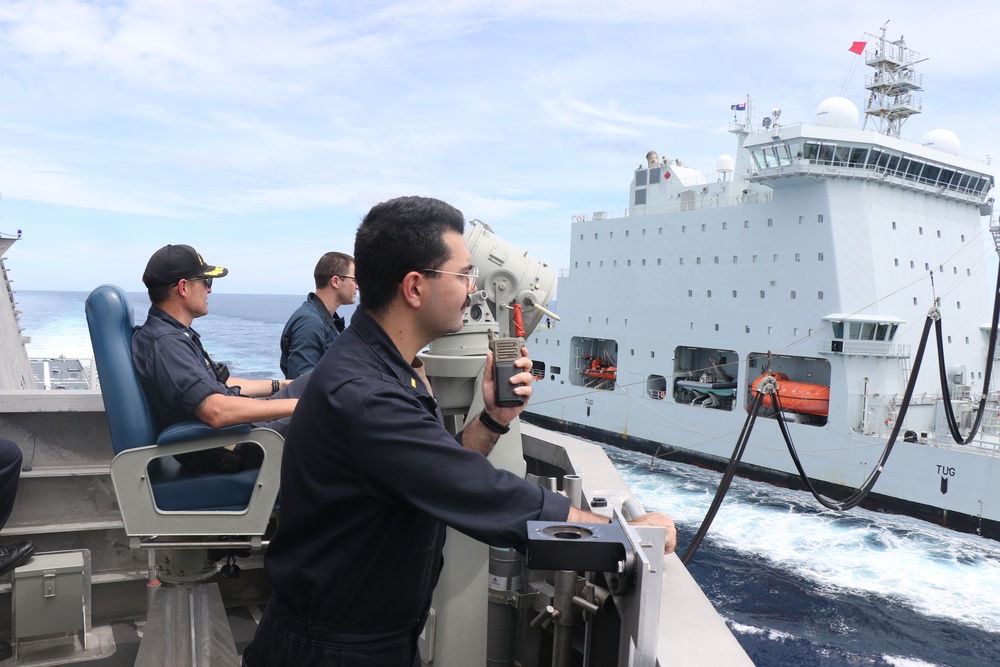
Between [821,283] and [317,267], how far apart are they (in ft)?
50.3

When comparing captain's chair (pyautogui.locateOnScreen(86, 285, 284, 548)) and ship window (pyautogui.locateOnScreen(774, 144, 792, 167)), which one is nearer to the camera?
captain's chair (pyautogui.locateOnScreen(86, 285, 284, 548))

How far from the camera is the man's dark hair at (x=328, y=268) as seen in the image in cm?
331

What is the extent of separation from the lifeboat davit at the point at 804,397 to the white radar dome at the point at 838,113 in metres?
6.20

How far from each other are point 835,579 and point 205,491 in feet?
39.5

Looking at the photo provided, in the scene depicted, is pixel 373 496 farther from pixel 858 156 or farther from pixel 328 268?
pixel 858 156

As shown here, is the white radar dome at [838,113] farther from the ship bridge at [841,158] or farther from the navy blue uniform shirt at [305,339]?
the navy blue uniform shirt at [305,339]

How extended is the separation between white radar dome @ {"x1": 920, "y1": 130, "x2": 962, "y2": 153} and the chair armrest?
2105 cm

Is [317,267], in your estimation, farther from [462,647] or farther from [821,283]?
[821,283]

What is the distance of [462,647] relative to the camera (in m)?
2.08

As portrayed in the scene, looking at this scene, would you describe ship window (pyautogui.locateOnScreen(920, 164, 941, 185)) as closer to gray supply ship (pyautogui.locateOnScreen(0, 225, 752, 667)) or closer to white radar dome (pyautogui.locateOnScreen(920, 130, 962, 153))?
white radar dome (pyautogui.locateOnScreen(920, 130, 962, 153))

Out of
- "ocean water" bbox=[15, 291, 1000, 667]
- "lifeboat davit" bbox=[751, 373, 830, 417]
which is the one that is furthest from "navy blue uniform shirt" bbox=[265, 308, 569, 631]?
"lifeboat davit" bbox=[751, 373, 830, 417]

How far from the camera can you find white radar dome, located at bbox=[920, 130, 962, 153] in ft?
61.4

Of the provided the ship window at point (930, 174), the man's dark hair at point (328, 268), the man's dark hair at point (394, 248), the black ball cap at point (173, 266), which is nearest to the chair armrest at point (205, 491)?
the black ball cap at point (173, 266)

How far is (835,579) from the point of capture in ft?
38.5
